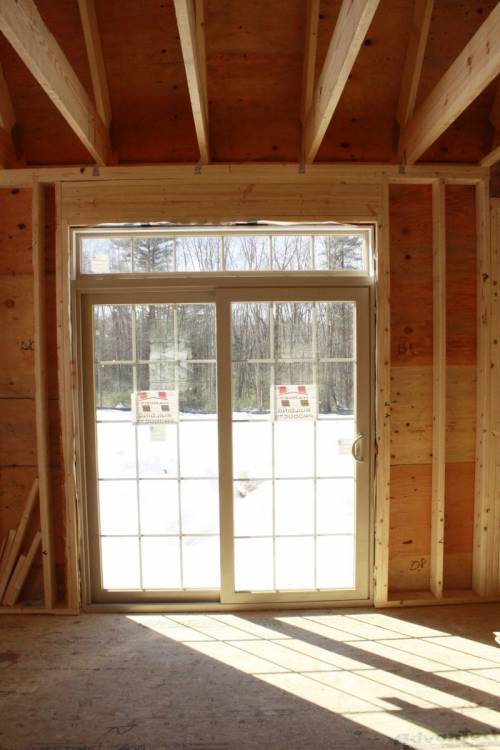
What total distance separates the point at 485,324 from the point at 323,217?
3.91ft

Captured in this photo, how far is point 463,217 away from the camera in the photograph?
9.14 ft

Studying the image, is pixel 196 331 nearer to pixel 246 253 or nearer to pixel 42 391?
pixel 246 253

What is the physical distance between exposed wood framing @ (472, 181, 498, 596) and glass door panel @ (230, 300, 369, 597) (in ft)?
2.35

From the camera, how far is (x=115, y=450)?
2.79 m

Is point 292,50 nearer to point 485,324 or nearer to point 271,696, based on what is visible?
point 485,324

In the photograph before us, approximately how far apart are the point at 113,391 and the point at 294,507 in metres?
1.35

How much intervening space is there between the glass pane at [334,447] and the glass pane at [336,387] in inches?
3.0

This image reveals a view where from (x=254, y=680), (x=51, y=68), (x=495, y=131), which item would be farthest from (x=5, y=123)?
(x=254, y=680)

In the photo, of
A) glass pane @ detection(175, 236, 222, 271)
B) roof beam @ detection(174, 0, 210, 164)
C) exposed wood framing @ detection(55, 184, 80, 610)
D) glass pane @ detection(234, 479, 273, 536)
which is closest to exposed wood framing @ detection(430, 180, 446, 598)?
glass pane @ detection(234, 479, 273, 536)

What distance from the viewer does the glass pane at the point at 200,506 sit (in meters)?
2.80

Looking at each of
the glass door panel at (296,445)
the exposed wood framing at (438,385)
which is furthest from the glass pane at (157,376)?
the exposed wood framing at (438,385)

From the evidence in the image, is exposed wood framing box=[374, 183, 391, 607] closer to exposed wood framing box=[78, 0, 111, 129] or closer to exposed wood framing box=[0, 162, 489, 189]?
exposed wood framing box=[0, 162, 489, 189]

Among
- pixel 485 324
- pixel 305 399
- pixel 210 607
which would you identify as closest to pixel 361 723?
pixel 210 607

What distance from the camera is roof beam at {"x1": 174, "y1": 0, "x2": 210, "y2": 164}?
5.55 feet
